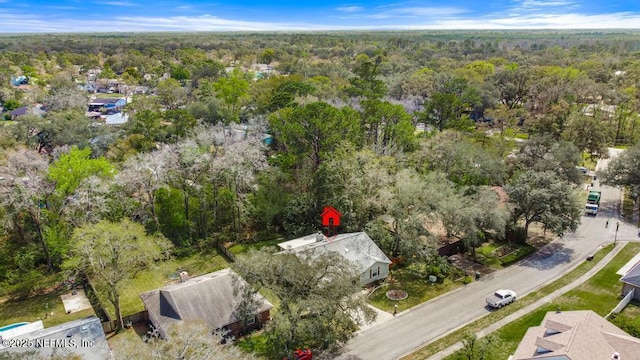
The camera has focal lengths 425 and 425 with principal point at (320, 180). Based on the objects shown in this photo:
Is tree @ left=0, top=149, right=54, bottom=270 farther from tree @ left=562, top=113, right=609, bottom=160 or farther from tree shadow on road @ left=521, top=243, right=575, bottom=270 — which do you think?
tree @ left=562, top=113, right=609, bottom=160

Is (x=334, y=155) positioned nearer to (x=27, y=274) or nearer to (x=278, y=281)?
(x=278, y=281)

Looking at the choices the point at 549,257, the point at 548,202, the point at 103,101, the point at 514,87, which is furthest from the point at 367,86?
the point at 103,101

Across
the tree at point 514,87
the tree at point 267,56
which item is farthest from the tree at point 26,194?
the tree at point 267,56

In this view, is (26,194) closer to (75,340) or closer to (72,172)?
(72,172)

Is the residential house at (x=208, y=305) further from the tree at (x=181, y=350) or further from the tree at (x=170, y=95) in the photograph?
the tree at (x=170, y=95)

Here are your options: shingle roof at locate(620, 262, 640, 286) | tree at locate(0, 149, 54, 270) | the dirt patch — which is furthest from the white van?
tree at locate(0, 149, 54, 270)

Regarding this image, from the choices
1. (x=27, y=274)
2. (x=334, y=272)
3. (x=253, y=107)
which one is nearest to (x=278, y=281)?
(x=334, y=272)
